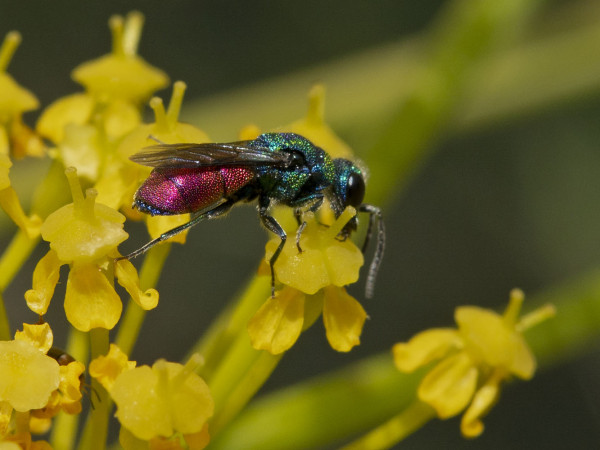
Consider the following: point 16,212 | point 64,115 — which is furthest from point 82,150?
point 16,212

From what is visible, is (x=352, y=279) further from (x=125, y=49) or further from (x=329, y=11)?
(x=329, y=11)

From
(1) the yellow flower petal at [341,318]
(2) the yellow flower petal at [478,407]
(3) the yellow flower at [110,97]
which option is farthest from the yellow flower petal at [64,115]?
(2) the yellow flower petal at [478,407]

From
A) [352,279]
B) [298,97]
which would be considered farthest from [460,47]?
[352,279]

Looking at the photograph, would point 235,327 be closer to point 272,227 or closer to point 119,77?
point 272,227

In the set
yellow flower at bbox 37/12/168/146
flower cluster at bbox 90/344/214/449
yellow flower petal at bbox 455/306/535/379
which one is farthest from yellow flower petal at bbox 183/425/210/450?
yellow flower at bbox 37/12/168/146

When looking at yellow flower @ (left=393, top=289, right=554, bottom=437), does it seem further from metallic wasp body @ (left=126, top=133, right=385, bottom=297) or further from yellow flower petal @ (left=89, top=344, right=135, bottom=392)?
yellow flower petal @ (left=89, top=344, right=135, bottom=392)

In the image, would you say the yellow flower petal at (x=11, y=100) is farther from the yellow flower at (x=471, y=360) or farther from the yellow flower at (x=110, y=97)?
the yellow flower at (x=471, y=360)
